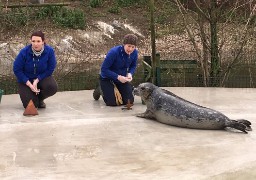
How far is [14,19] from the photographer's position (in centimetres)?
1173

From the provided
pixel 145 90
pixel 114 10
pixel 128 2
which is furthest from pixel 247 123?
pixel 128 2

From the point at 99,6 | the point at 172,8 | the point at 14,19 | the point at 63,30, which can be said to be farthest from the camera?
the point at 99,6

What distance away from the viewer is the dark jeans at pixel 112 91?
6930 millimetres

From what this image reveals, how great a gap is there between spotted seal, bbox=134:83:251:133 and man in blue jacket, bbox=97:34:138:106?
566mm

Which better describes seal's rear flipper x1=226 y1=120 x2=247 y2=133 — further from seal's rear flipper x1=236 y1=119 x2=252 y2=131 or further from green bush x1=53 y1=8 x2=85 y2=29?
green bush x1=53 y1=8 x2=85 y2=29

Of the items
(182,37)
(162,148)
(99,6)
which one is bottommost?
(162,148)

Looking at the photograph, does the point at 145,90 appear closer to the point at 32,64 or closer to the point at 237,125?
the point at 237,125

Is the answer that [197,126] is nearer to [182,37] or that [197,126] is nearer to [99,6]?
[182,37]

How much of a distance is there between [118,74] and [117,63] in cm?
15

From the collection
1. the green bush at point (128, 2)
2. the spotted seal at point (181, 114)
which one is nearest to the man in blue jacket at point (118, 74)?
the spotted seal at point (181, 114)

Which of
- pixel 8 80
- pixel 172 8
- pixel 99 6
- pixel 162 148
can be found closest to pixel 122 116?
pixel 162 148

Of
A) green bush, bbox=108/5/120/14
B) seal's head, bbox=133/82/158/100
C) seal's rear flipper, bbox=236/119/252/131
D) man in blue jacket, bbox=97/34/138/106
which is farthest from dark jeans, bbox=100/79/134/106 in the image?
green bush, bbox=108/5/120/14

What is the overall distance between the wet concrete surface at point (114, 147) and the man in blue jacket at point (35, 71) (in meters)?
0.21

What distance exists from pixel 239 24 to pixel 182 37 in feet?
7.81
